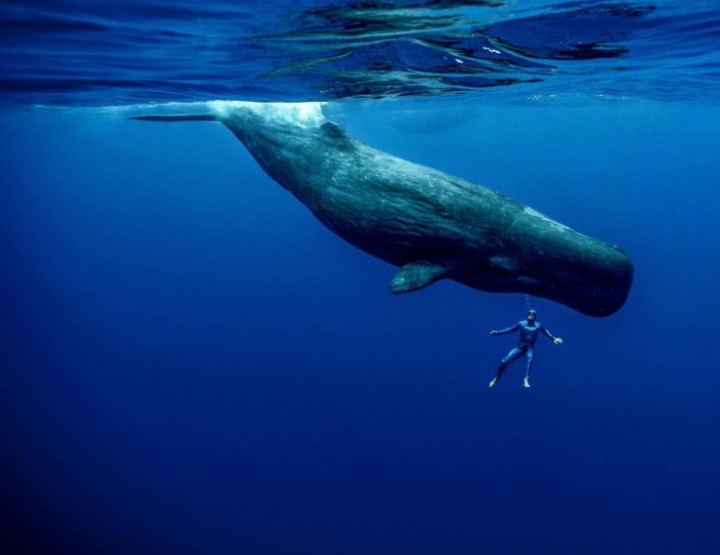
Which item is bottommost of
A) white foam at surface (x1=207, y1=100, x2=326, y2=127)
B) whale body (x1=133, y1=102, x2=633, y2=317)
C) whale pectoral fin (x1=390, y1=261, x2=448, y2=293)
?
whale pectoral fin (x1=390, y1=261, x2=448, y2=293)

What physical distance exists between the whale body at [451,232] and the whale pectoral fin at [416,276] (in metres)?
0.01

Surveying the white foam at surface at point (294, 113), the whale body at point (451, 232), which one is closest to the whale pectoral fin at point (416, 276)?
the whale body at point (451, 232)

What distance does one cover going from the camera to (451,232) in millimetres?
6523

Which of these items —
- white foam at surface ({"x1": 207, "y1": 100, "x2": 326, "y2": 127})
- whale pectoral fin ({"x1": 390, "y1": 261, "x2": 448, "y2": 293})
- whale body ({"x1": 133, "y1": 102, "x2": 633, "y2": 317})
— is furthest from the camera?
white foam at surface ({"x1": 207, "y1": 100, "x2": 326, "y2": 127})

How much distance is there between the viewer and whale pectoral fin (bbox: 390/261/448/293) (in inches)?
245

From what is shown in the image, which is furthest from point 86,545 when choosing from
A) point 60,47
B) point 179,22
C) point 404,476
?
point 179,22

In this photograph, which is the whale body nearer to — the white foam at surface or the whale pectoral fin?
the whale pectoral fin

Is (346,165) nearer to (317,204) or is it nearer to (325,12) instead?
(317,204)

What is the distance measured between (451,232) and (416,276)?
75 cm

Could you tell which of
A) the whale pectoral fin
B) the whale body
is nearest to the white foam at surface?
the whale body

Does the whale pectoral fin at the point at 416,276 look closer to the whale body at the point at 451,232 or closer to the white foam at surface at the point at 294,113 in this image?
the whale body at the point at 451,232

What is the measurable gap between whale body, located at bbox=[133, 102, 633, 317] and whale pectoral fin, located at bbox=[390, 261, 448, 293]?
0.01 metres

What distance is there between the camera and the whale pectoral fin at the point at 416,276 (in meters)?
6.22

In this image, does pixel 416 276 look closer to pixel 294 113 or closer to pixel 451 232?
pixel 451 232
